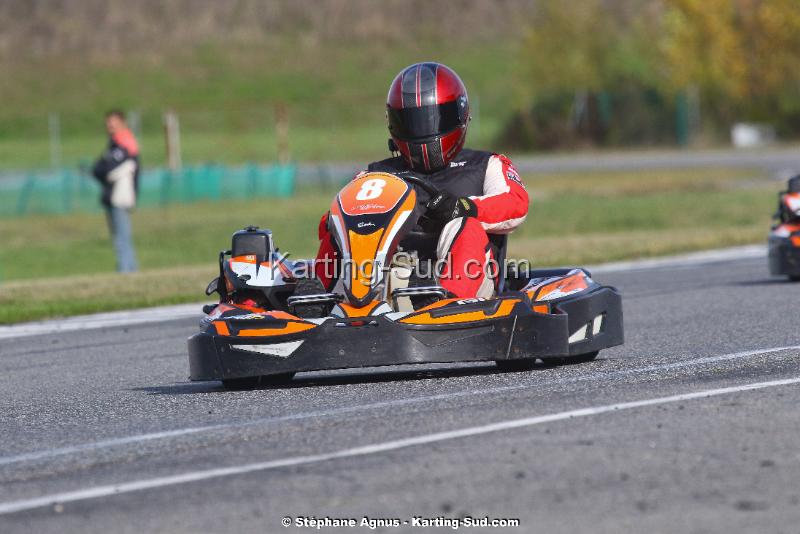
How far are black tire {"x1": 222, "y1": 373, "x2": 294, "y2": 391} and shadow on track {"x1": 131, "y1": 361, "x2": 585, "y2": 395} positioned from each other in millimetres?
34

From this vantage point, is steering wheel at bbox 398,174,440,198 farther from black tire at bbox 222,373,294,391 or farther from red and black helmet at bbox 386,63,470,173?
Result: black tire at bbox 222,373,294,391

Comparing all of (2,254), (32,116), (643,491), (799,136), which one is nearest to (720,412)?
(643,491)

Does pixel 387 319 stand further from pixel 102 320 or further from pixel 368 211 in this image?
pixel 102 320

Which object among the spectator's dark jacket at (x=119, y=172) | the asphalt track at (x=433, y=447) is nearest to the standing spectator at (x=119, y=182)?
the spectator's dark jacket at (x=119, y=172)

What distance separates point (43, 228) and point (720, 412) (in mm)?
21973

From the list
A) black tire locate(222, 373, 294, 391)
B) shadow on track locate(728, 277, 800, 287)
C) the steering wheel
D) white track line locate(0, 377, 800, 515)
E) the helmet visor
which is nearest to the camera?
white track line locate(0, 377, 800, 515)

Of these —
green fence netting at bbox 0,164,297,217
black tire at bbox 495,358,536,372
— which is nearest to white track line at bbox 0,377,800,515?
black tire at bbox 495,358,536,372

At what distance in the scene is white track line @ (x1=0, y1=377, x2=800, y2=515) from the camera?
5.00 m

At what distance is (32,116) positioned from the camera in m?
70.5

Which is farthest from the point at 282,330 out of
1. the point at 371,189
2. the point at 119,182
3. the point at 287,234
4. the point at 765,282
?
the point at 287,234

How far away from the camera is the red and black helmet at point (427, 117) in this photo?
337 inches

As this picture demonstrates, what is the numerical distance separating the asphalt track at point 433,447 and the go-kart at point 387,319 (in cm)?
15

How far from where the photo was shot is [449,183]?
8.61 metres

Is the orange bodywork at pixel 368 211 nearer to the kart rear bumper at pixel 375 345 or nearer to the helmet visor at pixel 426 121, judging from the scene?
the kart rear bumper at pixel 375 345
